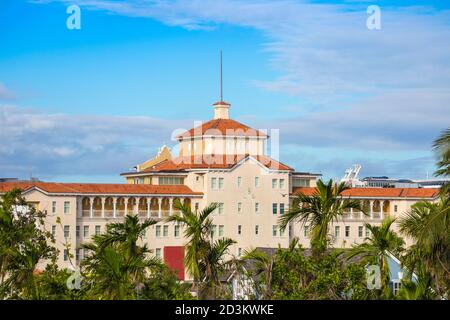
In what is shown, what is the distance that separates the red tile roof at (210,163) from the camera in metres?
113

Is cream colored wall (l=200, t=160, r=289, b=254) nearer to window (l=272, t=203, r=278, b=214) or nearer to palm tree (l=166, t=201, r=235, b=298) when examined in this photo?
window (l=272, t=203, r=278, b=214)

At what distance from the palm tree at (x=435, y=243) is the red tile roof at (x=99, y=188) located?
69.3 metres

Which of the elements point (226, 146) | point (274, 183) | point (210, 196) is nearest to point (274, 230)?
point (274, 183)

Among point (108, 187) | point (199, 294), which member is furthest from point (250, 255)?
point (108, 187)

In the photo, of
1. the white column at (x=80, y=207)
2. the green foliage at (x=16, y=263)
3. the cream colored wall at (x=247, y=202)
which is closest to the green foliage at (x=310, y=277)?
the green foliage at (x=16, y=263)

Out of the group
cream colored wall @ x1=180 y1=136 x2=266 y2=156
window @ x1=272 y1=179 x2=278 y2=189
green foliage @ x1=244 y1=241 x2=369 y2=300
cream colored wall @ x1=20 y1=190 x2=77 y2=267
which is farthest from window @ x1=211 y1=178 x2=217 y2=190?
green foliage @ x1=244 y1=241 x2=369 y2=300

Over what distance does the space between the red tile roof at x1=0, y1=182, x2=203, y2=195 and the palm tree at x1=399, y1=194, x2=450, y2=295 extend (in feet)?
227

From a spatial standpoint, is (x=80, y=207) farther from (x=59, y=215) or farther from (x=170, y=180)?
(x=170, y=180)

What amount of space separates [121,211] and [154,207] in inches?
141

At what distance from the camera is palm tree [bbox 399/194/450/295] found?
32688 mm

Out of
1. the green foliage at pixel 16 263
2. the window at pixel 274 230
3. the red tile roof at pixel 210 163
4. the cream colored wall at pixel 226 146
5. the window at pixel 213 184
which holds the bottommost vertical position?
the green foliage at pixel 16 263

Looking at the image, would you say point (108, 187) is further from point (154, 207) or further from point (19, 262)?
point (19, 262)

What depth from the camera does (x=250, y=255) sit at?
37188 millimetres

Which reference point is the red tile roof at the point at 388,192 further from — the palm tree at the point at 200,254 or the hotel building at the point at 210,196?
the palm tree at the point at 200,254
